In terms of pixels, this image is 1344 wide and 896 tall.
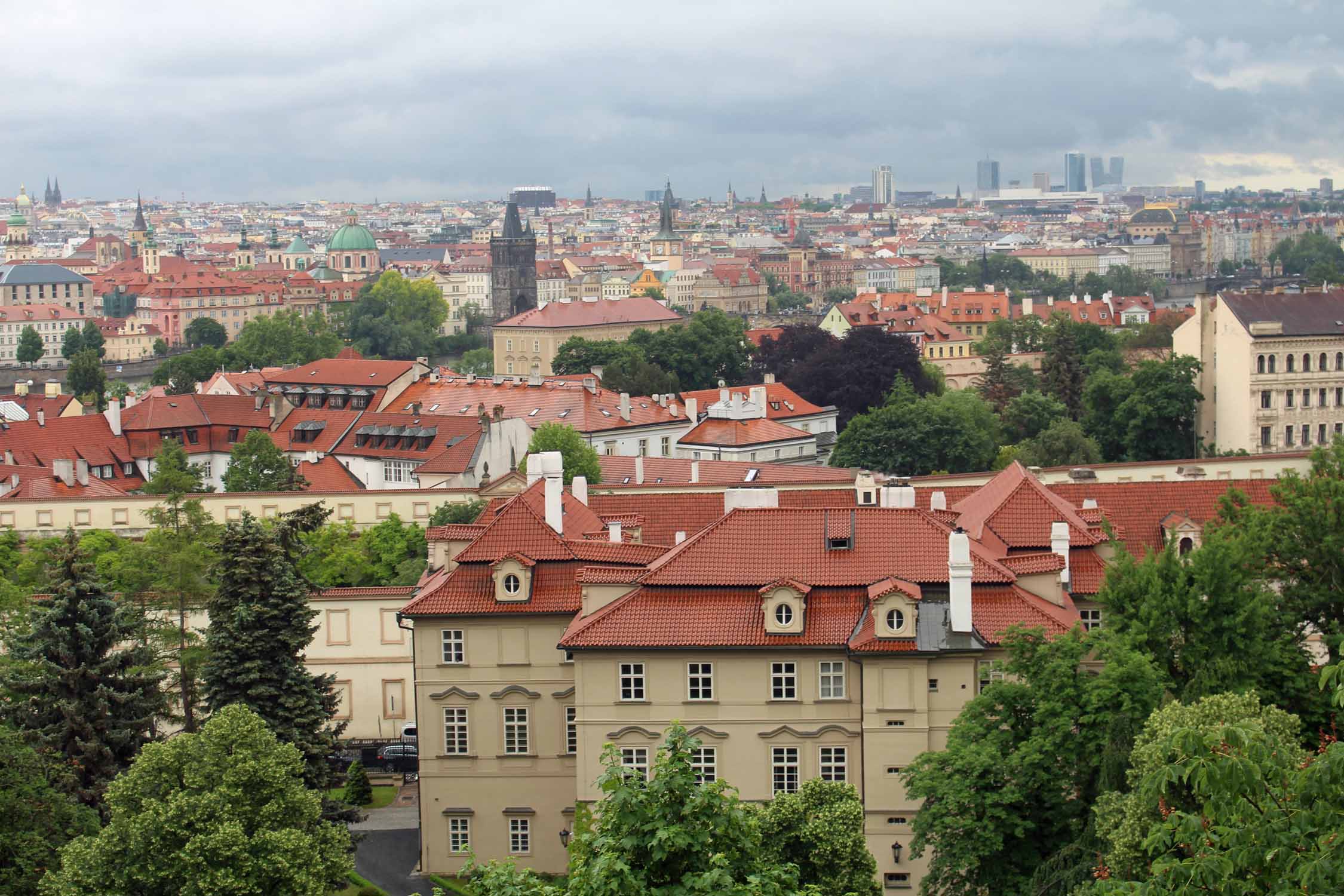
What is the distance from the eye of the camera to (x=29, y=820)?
94.0 feet

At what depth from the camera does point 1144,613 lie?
98.6 ft

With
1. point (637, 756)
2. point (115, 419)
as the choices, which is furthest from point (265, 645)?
point (115, 419)

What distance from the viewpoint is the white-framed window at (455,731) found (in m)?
34.3

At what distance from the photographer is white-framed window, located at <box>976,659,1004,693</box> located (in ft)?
100

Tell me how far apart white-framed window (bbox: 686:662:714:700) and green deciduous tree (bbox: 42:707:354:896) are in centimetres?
699

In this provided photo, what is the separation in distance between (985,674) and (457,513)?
24844 millimetres

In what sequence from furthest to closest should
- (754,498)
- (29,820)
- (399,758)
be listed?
(399,758)
(754,498)
(29,820)

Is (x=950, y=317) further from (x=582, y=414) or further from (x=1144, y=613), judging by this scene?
(x=1144, y=613)

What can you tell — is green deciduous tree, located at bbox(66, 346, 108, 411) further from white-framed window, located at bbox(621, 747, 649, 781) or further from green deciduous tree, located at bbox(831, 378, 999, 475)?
white-framed window, located at bbox(621, 747, 649, 781)

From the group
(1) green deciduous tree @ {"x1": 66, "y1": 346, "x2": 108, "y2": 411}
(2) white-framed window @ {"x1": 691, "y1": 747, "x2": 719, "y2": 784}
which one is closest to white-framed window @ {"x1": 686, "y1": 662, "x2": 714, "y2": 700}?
(2) white-framed window @ {"x1": 691, "y1": 747, "x2": 719, "y2": 784}

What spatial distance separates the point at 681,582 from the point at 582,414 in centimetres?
5630

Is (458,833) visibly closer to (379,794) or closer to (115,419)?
(379,794)

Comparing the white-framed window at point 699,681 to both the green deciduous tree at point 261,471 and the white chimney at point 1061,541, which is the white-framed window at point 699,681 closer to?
the white chimney at point 1061,541

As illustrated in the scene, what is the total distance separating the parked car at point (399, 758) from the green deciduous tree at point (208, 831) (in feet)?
46.4
